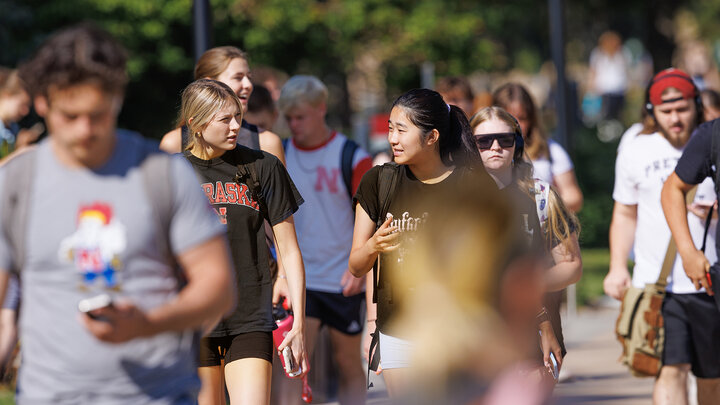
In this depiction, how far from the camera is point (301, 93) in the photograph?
280 inches

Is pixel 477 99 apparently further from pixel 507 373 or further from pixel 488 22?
pixel 488 22

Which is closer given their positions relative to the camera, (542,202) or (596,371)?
(542,202)

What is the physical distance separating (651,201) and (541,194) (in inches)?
59.0

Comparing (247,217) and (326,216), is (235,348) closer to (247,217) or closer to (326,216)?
(247,217)

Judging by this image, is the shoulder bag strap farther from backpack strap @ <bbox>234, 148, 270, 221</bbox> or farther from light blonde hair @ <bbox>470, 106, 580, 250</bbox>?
backpack strap @ <bbox>234, 148, 270, 221</bbox>

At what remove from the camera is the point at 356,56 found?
2314 centimetres

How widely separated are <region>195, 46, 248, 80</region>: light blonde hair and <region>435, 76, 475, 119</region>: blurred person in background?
240 cm

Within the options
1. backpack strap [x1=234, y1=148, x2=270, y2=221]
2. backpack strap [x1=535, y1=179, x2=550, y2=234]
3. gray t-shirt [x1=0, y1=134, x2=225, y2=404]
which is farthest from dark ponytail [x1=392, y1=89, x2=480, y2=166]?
gray t-shirt [x1=0, y1=134, x2=225, y2=404]

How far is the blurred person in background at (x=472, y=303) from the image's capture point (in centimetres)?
420

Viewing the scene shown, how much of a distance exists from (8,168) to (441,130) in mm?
2133

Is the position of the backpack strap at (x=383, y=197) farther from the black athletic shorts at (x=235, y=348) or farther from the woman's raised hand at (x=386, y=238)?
the black athletic shorts at (x=235, y=348)

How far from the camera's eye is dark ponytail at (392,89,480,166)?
495 centimetres

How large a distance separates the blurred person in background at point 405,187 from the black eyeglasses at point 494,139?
17.3 inches

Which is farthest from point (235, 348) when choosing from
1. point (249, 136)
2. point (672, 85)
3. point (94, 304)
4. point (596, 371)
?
point (596, 371)
